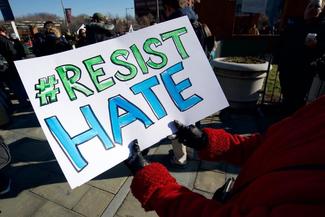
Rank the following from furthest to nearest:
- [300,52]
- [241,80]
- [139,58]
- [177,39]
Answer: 1. [241,80]
2. [300,52]
3. [177,39]
4. [139,58]

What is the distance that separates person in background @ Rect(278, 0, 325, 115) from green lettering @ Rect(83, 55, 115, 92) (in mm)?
3165

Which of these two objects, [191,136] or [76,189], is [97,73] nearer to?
[191,136]

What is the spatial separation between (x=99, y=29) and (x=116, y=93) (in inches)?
124

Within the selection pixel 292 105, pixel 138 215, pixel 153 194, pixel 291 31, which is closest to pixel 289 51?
pixel 291 31

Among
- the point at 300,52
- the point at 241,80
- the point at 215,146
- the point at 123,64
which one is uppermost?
the point at 123,64

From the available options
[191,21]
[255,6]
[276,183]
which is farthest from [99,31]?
[255,6]

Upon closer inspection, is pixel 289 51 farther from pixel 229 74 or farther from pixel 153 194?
pixel 153 194

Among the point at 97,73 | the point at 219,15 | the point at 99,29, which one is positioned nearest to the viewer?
the point at 97,73

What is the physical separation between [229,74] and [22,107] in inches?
184

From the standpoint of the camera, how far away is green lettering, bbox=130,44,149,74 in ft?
3.98

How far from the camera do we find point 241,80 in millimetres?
4164

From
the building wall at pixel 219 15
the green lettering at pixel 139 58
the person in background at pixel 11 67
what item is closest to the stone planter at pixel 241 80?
the green lettering at pixel 139 58

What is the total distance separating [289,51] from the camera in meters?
3.59

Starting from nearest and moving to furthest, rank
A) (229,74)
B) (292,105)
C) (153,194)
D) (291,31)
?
(153,194) → (291,31) → (292,105) → (229,74)
